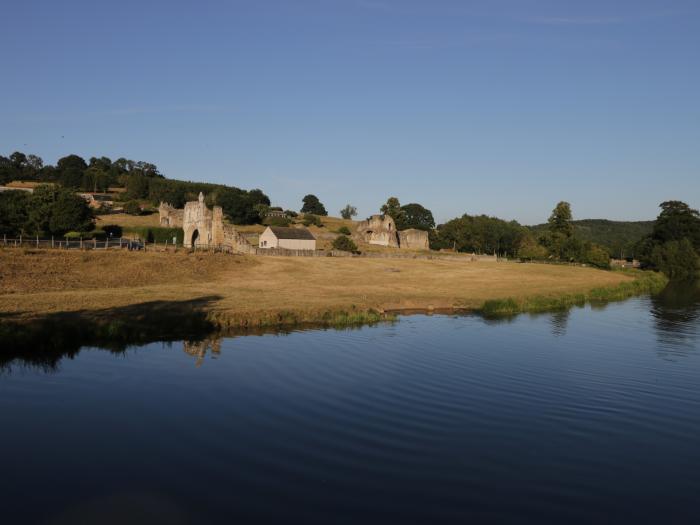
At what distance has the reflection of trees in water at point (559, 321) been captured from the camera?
104 feet

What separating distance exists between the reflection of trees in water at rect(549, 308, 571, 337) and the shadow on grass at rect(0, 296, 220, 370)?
18.7 metres

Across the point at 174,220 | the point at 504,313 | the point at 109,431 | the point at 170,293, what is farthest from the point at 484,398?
the point at 174,220

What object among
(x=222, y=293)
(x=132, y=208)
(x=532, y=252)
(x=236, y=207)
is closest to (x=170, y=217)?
(x=132, y=208)

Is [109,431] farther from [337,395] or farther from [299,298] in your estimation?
[299,298]

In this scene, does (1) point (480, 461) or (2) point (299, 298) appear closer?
(1) point (480, 461)

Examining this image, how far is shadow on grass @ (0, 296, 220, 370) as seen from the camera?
2206 centimetres

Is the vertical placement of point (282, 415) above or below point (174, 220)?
below

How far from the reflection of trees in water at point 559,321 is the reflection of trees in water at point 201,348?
58.2 feet

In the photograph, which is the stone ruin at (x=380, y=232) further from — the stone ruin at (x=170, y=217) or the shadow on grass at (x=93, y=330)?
the shadow on grass at (x=93, y=330)

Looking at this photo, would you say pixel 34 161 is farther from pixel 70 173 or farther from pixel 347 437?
pixel 347 437

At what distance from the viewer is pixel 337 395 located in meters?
17.3

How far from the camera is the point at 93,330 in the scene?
24.8 m

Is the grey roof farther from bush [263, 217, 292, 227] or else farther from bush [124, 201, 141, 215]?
bush [124, 201, 141, 215]

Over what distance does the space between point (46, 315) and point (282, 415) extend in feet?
53.4
